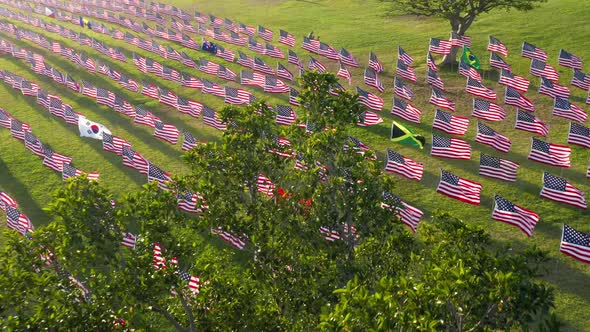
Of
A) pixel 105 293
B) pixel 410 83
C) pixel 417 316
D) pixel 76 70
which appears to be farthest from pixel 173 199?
pixel 76 70

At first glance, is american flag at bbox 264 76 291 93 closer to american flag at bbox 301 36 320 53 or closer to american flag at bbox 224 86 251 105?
american flag at bbox 224 86 251 105

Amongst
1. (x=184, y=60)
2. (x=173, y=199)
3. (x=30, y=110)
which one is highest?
(x=173, y=199)

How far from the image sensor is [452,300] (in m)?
11.8

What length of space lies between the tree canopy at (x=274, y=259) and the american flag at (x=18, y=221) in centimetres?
961

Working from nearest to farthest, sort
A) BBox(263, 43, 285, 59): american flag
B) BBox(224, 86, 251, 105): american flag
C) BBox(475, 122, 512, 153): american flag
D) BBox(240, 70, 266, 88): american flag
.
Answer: BBox(475, 122, 512, 153): american flag, BBox(224, 86, 251, 105): american flag, BBox(240, 70, 266, 88): american flag, BBox(263, 43, 285, 59): american flag

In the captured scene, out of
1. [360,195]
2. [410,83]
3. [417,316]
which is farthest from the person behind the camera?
[410,83]

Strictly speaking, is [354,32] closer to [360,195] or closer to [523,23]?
[523,23]

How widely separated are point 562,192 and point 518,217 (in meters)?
3.08

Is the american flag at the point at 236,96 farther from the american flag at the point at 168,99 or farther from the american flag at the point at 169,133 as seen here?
the american flag at the point at 169,133

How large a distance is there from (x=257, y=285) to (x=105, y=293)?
4.13 meters

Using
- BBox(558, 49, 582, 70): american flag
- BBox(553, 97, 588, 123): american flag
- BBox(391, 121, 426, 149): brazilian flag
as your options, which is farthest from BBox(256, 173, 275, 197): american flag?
BBox(558, 49, 582, 70): american flag

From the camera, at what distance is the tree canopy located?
1177 centimetres

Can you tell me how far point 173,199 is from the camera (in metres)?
16.0

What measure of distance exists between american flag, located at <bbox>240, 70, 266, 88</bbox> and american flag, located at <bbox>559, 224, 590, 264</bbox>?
26480 mm
